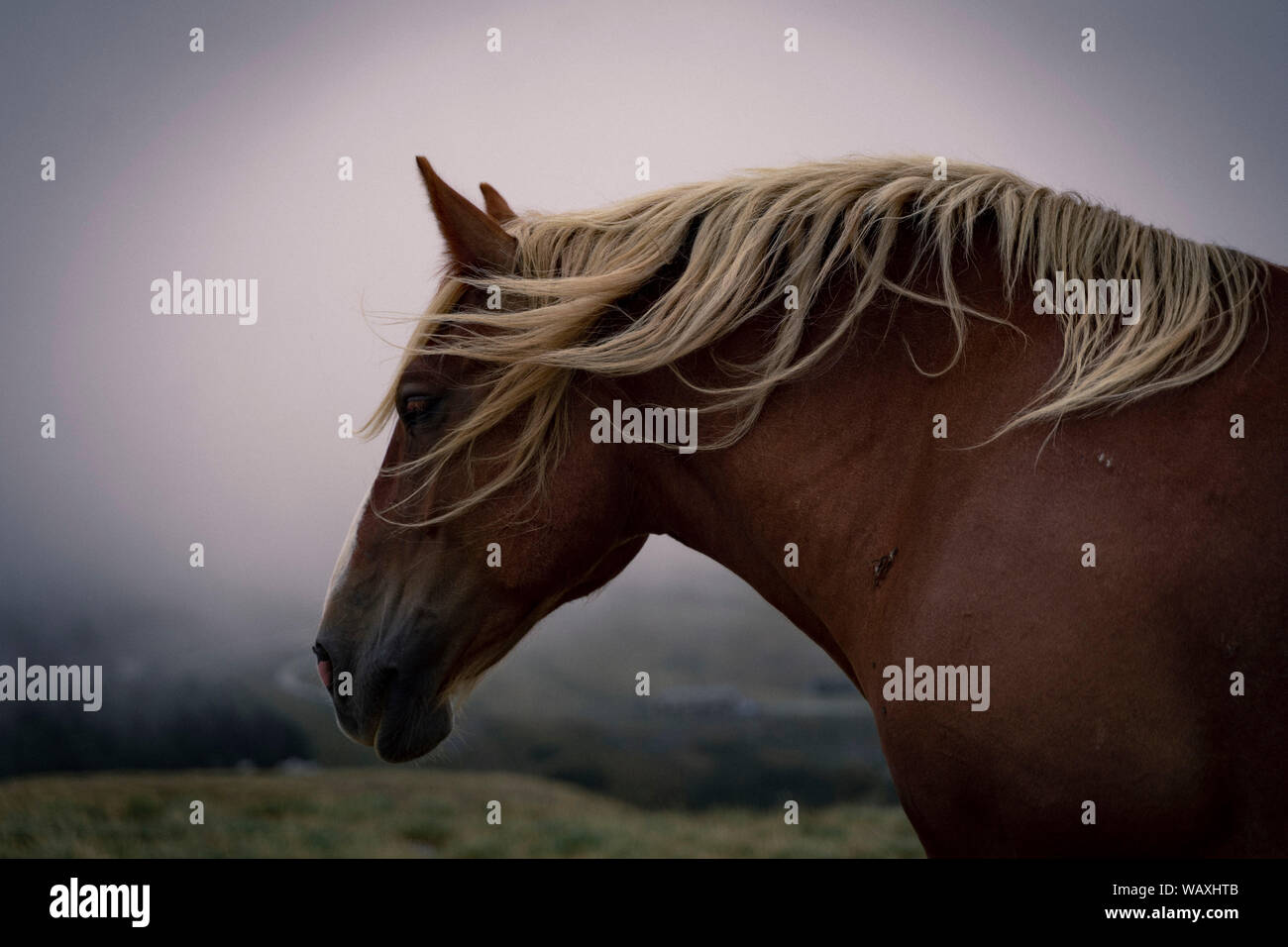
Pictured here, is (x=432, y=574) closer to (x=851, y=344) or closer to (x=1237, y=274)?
(x=851, y=344)

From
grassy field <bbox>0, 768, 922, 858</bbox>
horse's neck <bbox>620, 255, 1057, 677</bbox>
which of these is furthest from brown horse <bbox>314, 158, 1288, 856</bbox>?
grassy field <bbox>0, 768, 922, 858</bbox>

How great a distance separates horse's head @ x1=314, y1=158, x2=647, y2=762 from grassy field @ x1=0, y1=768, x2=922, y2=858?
2.13m

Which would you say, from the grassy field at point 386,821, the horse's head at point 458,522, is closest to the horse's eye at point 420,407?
the horse's head at point 458,522

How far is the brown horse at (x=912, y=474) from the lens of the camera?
1.26 metres

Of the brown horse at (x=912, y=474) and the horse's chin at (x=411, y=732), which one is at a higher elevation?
the brown horse at (x=912, y=474)

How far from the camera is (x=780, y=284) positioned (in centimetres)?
160

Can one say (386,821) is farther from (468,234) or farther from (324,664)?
(468,234)

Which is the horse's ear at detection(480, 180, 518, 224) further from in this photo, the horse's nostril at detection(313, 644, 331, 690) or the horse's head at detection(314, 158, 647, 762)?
the horse's nostril at detection(313, 644, 331, 690)

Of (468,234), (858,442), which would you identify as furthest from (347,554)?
(858,442)

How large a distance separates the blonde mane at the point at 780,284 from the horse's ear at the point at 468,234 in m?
0.03

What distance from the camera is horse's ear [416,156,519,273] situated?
1.71m

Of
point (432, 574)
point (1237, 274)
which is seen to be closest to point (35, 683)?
point (432, 574)

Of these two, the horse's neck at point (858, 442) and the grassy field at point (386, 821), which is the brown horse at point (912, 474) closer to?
the horse's neck at point (858, 442)

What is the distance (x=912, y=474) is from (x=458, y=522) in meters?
0.81
